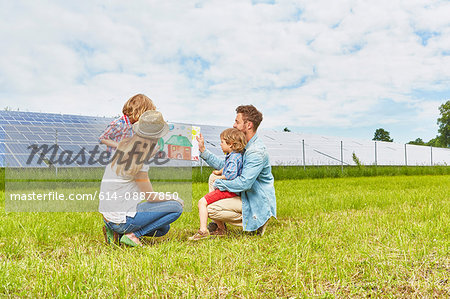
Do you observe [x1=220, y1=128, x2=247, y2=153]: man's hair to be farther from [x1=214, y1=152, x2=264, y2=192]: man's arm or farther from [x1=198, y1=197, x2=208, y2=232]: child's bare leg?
[x1=198, y1=197, x2=208, y2=232]: child's bare leg

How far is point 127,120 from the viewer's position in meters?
3.11

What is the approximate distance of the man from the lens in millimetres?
3650

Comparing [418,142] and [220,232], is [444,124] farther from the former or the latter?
[220,232]

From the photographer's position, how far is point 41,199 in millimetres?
6820

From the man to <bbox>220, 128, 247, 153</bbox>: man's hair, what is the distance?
0.29 ft

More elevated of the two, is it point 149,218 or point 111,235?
point 149,218

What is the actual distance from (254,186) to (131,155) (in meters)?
1.36

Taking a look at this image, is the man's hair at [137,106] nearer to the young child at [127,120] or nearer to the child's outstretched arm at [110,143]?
the young child at [127,120]

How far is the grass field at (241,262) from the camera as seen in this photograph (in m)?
2.25

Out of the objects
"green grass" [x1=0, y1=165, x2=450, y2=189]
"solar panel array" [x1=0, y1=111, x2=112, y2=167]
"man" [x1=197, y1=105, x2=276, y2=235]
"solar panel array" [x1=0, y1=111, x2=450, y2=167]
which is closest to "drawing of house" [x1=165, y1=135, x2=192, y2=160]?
"green grass" [x1=0, y1=165, x2=450, y2=189]

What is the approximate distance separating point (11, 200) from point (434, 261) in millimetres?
5989

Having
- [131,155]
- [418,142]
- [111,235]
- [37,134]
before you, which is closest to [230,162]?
[131,155]

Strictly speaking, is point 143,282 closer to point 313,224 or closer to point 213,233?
point 213,233

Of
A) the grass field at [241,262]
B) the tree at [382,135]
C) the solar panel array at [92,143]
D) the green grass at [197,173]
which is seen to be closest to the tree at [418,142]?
the tree at [382,135]
